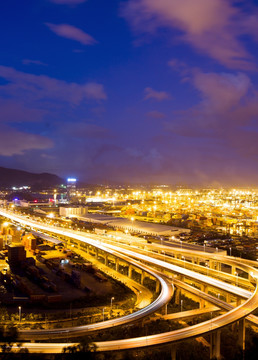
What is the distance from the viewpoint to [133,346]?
5.55 metres

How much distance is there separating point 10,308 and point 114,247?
550cm

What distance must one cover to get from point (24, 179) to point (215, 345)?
106 metres

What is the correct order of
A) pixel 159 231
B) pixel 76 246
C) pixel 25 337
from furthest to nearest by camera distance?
pixel 159 231 → pixel 76 246 → pixel 25 337

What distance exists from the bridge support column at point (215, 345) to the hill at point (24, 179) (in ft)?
306

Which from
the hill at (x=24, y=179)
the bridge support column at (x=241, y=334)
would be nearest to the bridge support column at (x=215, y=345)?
the bridge support column at (x=241, y=334)

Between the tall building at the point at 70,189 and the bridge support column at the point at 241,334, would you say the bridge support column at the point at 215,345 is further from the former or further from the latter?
the tall building at the point at 70,189

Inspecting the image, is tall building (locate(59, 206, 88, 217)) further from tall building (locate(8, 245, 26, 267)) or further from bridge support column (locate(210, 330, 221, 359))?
bridge support column (locate(210, 330, 221, 359))

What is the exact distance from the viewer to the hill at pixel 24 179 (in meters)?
99.2

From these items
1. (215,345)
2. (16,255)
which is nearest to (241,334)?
(215,345)

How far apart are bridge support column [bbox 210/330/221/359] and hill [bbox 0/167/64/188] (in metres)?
93.3

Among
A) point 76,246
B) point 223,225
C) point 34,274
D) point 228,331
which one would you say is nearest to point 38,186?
point 223,225

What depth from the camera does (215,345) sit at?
6.52 m

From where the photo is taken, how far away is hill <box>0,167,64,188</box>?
99250mm

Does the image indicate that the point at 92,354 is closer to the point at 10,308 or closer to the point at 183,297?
the point at 10,308
